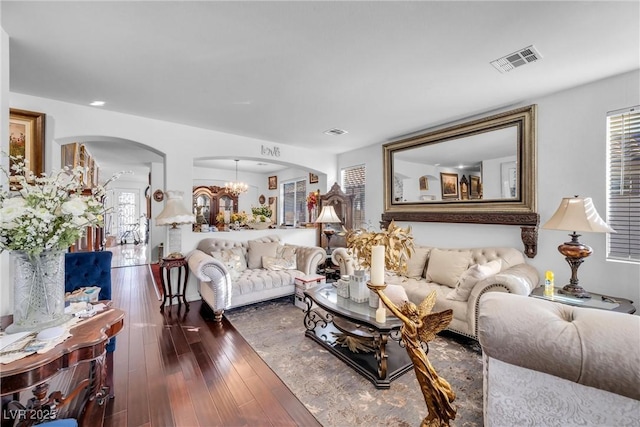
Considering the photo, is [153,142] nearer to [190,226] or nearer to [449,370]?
[190,226]

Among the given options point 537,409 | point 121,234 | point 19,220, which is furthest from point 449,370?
point 121,234

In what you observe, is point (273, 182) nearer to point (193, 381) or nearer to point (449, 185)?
point (449, 185)

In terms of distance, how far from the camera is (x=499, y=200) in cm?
342

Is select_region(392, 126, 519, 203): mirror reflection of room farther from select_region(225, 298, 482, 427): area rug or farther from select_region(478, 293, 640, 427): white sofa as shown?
select_region(478, 293, 640, 427): white sofa

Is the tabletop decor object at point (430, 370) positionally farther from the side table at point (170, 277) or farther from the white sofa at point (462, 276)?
the side table at point (170, 277)

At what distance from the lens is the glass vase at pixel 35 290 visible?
4.83 feet

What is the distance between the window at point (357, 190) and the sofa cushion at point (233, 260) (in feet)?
7.92

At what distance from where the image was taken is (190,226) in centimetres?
423

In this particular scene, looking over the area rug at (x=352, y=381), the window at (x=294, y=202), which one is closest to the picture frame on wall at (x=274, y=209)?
the window at (x=294, y=202)

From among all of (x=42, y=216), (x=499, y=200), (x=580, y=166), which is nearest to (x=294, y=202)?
(x=499, y=200)

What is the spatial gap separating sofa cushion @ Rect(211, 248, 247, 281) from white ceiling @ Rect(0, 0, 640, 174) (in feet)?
6.65

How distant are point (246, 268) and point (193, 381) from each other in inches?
87.6

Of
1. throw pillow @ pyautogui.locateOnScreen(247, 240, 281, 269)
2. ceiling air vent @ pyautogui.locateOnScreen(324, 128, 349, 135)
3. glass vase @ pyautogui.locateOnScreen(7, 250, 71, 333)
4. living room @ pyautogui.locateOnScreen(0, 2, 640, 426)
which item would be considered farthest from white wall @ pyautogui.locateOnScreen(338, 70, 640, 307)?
glass vase @ pyautogui.locateOnScreen(7, 250, 71, 333)

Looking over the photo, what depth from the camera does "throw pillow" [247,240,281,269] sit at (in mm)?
4367
